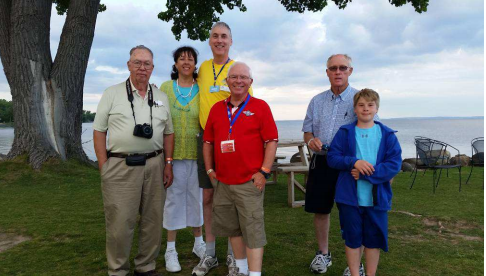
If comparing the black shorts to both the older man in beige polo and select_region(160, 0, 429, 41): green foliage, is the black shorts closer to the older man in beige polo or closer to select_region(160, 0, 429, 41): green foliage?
the older man in beige polo

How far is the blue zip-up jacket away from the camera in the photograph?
2.85 metres

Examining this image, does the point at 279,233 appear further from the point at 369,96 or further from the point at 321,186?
the point at 369,96

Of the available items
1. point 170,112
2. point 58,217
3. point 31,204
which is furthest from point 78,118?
point 170,112

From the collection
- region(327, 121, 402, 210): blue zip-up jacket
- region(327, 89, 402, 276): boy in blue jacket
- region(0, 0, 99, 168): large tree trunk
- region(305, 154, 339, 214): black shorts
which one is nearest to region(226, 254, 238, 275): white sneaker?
region(305, 154, 339, 214): black shorts

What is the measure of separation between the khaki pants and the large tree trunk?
21.4ft

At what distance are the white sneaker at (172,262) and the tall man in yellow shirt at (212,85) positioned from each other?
0.20 m

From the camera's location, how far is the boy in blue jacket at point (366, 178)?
288cm

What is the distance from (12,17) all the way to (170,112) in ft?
24.4

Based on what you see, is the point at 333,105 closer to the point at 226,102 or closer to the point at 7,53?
the point at 226,102

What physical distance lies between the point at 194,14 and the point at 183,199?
9140 millimetres

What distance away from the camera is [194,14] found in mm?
11797

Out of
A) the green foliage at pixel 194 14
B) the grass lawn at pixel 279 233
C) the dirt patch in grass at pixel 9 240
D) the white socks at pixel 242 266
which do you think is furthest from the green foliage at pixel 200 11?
the white socks at pixel 242 266

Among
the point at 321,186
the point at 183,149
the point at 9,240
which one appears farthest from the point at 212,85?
the point at 9,240

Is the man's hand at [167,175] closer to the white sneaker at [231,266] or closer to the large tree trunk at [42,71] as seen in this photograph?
the white sneaker at [231,266]
